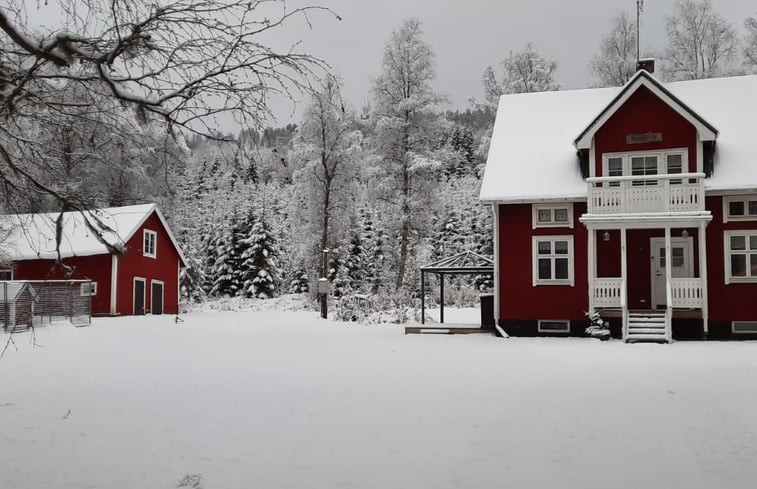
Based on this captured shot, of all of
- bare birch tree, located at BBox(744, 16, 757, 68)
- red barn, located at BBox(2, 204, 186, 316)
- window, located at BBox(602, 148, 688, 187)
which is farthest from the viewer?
bare birch tree, located at BBox(744, 16, 757, 68)

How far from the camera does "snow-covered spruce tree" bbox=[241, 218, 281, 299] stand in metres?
46.7

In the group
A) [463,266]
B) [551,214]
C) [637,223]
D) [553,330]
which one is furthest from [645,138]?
[463,266]

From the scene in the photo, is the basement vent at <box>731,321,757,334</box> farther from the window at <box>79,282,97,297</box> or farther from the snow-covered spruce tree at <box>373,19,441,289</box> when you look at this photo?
the window at <box>79,282,97,297</box>

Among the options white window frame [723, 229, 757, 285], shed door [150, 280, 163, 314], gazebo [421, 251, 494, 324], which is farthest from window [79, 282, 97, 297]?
white window frame [723, 229, 757, 285]

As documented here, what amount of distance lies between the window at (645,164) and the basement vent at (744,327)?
4.32 meters

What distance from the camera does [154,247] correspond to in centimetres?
3312

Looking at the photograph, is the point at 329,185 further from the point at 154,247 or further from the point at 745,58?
the point at 745,58

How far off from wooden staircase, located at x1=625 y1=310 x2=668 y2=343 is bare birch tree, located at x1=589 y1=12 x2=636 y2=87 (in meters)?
17.6

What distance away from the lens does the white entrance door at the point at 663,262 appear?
1997cm

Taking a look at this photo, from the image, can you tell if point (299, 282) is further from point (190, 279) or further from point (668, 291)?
point (668, 291)

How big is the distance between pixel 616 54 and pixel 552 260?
17.6 m

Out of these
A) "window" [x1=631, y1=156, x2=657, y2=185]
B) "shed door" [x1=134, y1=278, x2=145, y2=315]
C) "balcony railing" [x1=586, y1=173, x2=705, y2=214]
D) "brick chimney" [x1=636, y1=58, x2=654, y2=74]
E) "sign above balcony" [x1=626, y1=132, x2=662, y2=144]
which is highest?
"brick chimney" [x1=636, y1=58, x2=654, y2=74]

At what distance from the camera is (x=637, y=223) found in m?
18.8

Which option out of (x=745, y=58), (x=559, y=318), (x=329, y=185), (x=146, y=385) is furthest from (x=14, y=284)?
(x=745, y=58)
